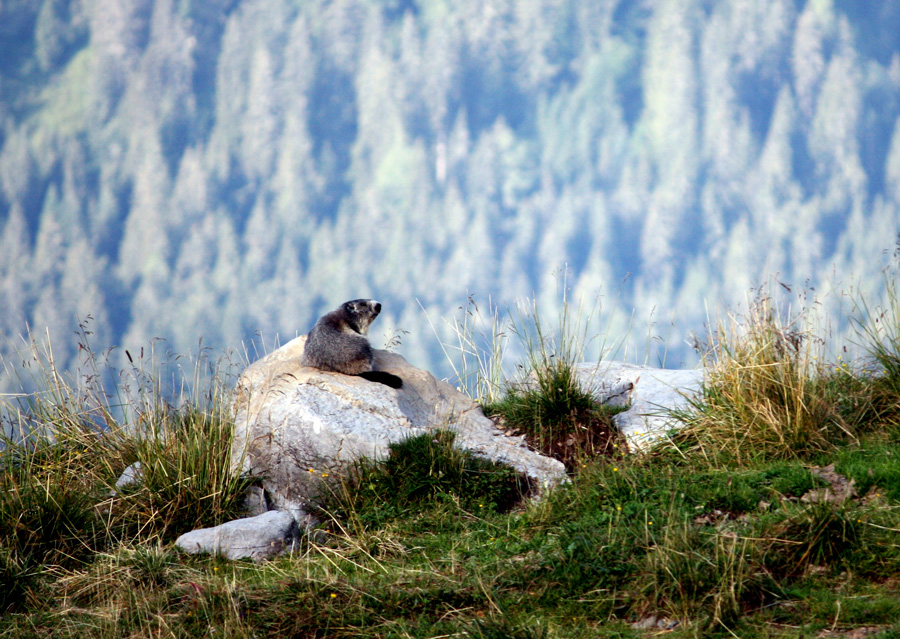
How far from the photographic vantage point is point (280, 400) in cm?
735

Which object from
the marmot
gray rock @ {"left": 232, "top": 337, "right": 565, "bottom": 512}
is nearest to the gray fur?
the marmot

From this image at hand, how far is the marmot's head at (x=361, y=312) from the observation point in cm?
839

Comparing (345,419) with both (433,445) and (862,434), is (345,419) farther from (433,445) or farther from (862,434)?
(862,434)

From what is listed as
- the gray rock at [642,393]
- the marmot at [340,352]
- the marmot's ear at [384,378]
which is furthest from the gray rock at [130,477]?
the gray rock at [642,393]

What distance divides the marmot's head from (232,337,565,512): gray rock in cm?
83

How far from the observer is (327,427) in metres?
6.97

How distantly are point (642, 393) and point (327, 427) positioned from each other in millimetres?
A: 3510

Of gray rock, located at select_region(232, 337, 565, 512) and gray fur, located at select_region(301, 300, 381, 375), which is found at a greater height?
gray fur, located at select_region(301, 300, 381, 375)

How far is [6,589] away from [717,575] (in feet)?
15.6

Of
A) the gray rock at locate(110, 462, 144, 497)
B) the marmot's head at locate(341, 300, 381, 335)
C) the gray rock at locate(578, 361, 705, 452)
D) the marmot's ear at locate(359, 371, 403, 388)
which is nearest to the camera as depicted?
the gray rock at locate(110, 462, 144, 497)

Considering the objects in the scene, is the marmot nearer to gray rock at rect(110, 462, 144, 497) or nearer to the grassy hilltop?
the grassy hilltop

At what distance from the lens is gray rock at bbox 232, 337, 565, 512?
688 cm

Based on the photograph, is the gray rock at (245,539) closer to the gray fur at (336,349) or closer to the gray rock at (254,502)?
the gray rock at (254,502)

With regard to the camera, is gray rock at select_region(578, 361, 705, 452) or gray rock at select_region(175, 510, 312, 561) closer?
gray rock at select_region(175, 510, 312, 561)
